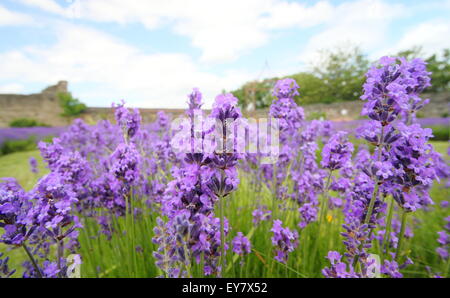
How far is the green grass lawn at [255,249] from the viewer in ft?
5.53

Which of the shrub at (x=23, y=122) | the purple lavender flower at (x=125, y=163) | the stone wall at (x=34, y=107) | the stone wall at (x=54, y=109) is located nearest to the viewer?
the purple lavender flower at (x=125, y=163)

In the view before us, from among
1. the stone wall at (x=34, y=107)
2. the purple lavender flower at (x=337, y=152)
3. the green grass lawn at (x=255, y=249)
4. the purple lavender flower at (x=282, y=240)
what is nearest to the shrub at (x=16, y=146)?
the green grass lawn at (x=255, y=249)

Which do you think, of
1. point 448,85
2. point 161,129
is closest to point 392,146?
point 161,129

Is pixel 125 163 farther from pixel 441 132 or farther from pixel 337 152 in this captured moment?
pixel 441 132

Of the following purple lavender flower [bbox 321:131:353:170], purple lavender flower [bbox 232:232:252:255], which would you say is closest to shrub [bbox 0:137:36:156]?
purple lavender flower [bbox 232:232:252:255]

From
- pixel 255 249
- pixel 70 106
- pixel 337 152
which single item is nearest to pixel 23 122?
pixel 70 106

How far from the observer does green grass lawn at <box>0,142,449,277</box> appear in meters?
1.69

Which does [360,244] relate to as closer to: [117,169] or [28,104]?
[117,169]

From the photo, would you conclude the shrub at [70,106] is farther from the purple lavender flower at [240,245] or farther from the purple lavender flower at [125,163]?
the purple lavender flower at [240,245]

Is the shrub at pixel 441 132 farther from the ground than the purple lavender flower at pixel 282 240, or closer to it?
farther from the ground

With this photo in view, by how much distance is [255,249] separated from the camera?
1988 mm

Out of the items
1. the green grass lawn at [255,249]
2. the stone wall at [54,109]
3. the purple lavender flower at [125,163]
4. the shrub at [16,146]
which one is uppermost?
the stone wall at [54,109]

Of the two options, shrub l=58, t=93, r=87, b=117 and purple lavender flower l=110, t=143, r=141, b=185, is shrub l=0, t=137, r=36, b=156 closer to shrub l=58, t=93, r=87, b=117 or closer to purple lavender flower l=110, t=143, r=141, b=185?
purple lavender flower l=110, t=143, r=141, b=185
